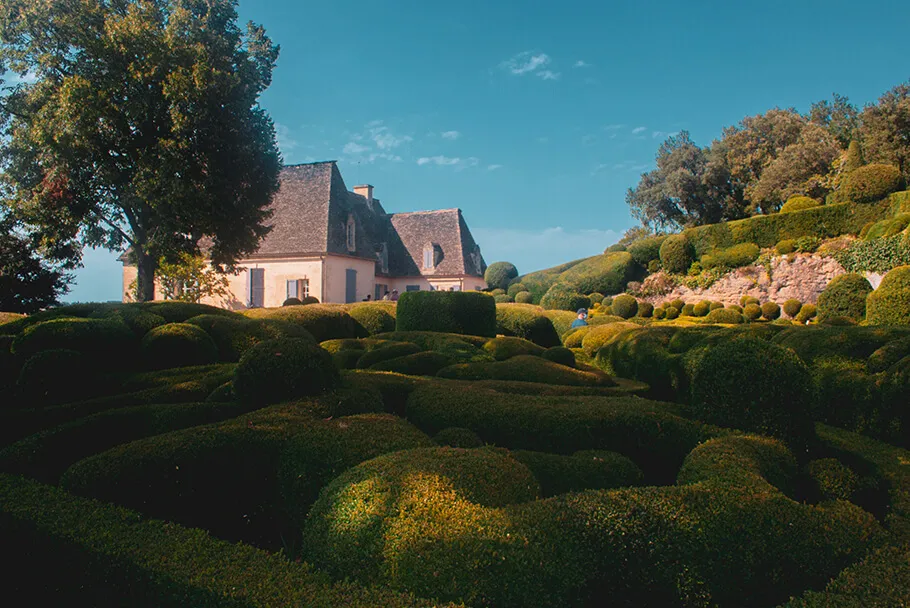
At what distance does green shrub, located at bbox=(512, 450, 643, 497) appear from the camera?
14.0 ft

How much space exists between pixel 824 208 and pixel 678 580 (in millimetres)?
25988

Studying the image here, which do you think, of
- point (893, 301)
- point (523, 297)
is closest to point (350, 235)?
point (523, 297)

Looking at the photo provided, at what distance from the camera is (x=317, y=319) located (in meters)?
12.0

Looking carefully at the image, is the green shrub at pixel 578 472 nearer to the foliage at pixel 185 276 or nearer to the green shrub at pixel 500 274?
the foliage at pixel 185 276

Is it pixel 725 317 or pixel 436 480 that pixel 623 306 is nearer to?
pixel 725 317

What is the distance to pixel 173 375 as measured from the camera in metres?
7.11

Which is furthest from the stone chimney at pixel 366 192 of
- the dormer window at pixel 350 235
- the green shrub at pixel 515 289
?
the green shrub at pixel 515 289

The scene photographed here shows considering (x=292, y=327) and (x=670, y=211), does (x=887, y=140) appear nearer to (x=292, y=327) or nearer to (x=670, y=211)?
(x=670, y=211)

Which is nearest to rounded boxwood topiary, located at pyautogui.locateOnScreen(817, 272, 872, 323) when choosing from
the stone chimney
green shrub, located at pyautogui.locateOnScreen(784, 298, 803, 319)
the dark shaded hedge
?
green shrub, located at pyautogui.locateOnScreen(784, 298, 803, 319)

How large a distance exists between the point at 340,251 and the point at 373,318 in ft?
63.8

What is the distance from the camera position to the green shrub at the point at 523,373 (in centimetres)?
834

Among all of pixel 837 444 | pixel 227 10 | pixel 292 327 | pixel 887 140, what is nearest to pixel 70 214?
pixel 227 10

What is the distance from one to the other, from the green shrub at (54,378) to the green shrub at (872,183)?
1044 inches

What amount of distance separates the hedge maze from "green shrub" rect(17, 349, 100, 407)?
3 centimetres
